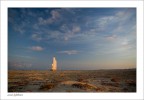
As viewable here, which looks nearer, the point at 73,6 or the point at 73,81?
the point at 73,6

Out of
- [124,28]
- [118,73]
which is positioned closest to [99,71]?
[118,73]

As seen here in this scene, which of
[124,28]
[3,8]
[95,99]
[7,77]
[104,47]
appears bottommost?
[95,99]

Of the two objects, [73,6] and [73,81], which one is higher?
[73,6]

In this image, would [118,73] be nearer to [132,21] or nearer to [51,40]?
[132,21]

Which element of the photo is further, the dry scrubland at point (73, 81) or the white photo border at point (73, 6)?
the dry scrubland at point (73, 81)

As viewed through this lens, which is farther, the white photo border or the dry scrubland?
the dry scrubland

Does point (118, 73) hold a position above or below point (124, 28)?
below

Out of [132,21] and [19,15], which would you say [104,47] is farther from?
[19,15]
